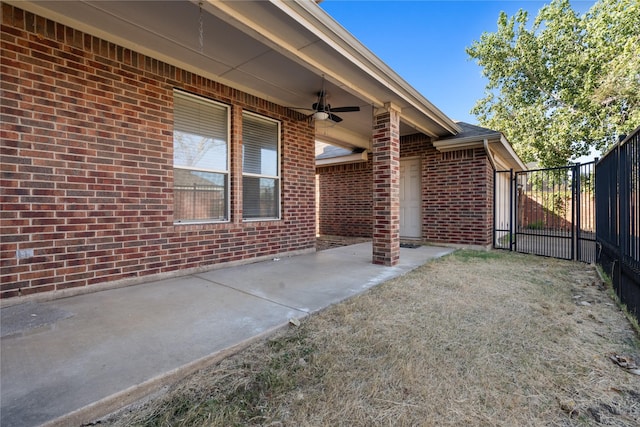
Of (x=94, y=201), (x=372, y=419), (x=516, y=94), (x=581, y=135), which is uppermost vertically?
(x=516, y=94)

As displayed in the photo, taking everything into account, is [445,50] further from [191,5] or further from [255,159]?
[191,5]

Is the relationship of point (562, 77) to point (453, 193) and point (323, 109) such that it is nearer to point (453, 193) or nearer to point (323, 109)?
Answer: point (453, 193)

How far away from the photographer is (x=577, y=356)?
2.11 m

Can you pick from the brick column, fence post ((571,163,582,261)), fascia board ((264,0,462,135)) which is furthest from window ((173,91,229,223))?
fence post ((571,163,582,261))

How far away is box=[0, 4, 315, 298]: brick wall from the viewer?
2.80 m

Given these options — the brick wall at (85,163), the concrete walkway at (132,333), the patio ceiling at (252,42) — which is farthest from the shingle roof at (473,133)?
the brick wall at (85,163)

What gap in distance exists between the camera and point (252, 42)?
11.2 ft

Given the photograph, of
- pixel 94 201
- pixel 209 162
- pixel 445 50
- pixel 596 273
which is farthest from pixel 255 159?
pixel 445 50

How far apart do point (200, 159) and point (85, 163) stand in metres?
1.41

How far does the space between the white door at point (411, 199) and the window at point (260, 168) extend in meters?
4.19

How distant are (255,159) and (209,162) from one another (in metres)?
0.92

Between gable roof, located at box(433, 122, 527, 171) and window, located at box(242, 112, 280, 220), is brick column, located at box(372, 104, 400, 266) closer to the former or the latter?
window, located at box(242, 112, 280, 220)

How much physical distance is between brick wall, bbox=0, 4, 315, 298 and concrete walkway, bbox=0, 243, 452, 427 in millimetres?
375

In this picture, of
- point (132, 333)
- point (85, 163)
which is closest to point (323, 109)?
point (85, 163)
